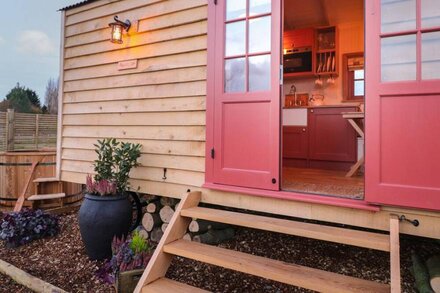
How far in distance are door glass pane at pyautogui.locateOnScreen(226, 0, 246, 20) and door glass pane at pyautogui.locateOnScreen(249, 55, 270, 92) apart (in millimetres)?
409

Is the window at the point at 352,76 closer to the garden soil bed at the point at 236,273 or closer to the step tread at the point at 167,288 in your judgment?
the garden soil bed at the point at 236,273

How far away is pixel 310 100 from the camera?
516 cm

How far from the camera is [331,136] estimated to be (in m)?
4.46

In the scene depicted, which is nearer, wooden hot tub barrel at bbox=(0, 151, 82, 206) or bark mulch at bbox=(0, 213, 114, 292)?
bark mulch at bbox=(0, 213, 114, 292)

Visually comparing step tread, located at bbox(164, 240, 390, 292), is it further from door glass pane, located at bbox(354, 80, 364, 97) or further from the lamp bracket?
door glass pane, located at bbox(354, 80, 364, 97)

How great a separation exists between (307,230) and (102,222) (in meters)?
1.88

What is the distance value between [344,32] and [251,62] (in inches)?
117

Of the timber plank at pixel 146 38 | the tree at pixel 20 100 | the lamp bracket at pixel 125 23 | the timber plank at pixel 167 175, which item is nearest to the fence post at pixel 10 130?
the timber plank at pixel 146 38

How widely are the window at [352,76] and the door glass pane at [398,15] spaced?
2855 mm

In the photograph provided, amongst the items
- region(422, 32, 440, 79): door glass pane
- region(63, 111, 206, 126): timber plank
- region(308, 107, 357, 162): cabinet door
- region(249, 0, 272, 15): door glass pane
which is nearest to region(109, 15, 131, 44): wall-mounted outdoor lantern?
region(63, 111, 206, 126): timber plank

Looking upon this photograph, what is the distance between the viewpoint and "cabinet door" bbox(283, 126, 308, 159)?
4.68 m

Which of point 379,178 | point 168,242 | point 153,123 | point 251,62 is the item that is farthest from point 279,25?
point 168,242

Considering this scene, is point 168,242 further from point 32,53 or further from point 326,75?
point 32,53

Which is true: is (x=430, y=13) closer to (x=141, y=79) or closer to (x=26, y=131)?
(x=141, y=79)
